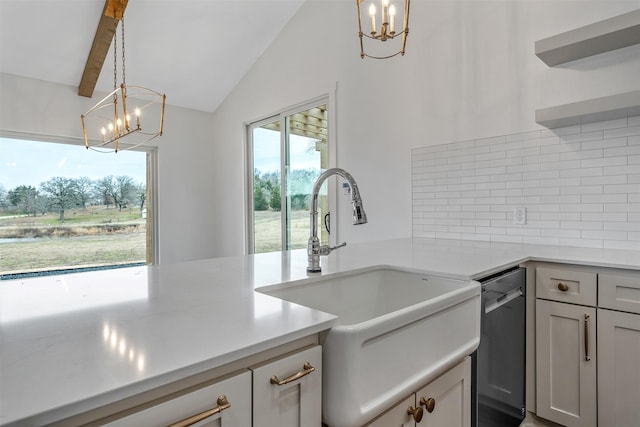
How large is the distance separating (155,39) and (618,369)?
4.34 meters

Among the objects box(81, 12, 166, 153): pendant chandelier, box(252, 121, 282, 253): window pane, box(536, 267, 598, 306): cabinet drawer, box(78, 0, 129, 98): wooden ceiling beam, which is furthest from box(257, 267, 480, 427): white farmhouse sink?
box(81, 12, 166, 153): pendant chandelier

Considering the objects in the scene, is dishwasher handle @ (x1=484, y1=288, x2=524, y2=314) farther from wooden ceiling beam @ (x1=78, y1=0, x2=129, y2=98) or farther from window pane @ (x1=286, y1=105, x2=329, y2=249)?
wooden ceiling beam @ (x1=78, y1=0, x2=129, y2=98)

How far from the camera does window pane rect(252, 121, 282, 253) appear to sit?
166 inches

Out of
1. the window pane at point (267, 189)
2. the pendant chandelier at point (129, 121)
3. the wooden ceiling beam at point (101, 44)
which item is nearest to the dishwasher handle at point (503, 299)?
the window pane at point (267, 189)

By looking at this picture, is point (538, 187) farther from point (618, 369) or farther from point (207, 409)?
point (207, 409)

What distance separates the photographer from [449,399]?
3.65ft

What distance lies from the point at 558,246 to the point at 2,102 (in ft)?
15.8

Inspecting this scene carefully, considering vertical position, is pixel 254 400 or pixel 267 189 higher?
pixel 267 189

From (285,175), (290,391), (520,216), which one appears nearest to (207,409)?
(290,391)

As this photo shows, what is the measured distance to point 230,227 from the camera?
4746 millimetres

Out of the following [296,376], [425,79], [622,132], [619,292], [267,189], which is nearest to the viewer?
[296,376]

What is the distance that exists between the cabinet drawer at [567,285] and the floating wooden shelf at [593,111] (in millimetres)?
831

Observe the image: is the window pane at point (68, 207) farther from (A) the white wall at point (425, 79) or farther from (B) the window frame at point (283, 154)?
(A) the white wall at point (425, 79)

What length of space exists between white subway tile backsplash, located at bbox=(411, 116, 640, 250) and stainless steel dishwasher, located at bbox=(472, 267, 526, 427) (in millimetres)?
716
